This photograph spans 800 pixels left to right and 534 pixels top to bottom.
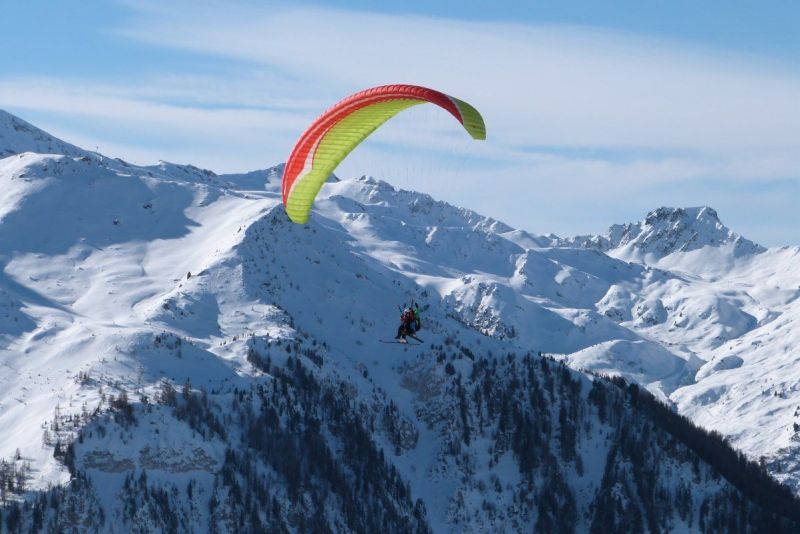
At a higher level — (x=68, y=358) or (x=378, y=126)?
(x=378, y=126)

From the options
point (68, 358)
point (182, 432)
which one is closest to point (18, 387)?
point (68, 358)

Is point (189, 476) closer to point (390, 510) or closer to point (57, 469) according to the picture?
point (57, 469)

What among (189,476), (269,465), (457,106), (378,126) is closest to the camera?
(457,106)

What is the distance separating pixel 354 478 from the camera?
648ft

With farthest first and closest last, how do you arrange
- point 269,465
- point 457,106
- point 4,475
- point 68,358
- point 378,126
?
point 68,358 → point 269,465 → point 4,475 → point 378,126 → point 457,106

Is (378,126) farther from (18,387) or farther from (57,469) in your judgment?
(18,387)

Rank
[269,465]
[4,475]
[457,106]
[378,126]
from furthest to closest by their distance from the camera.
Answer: [269,465]
[4,475]
[378,126]
[457,106]

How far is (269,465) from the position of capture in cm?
18500

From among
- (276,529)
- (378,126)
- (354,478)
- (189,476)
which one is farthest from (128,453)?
(378,126)

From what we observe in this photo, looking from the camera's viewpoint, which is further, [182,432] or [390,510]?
[390,510]

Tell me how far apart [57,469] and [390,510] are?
177ft

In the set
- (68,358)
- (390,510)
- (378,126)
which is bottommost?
(390,510)

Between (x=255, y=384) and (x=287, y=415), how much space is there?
6.55 meters

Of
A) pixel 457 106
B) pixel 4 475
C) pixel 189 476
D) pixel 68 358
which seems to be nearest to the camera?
pixel 457 106
